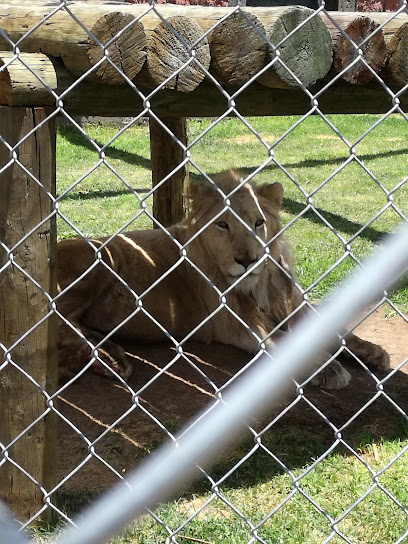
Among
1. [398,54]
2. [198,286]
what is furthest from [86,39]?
[198,286]

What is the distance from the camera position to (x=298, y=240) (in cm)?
706

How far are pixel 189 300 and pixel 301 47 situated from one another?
8.78 ft

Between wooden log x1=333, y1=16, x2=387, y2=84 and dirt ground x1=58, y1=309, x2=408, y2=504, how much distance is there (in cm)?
157

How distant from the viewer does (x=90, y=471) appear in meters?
3.43

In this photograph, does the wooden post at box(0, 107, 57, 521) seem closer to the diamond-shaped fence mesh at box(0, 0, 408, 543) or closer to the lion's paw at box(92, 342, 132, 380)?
the diamond-shaped fence mesh at box(0, 0, 408, 543)

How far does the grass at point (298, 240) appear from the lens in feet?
9.66

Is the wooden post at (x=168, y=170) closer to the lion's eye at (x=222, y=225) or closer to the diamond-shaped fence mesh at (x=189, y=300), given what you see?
the diamond-shaped fence mesh at (x=189, y=300)

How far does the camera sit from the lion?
4520 millimetres

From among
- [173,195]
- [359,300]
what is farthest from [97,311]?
[359,300]

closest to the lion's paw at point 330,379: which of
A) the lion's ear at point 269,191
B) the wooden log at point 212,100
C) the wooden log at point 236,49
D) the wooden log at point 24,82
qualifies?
the lion's ear at point 269,191

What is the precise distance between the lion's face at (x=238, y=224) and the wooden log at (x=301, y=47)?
153 centimetres

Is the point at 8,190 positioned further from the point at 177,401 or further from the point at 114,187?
the point at 114,187

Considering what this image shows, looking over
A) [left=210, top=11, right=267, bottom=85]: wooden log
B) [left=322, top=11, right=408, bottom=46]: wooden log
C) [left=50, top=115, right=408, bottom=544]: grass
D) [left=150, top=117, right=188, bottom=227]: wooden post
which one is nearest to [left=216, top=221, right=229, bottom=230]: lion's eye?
[left=50, top=115, right=408, bottom=544]: grass

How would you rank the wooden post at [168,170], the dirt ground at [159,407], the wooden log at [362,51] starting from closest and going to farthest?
1. the wooden log at [362,51]
2. the dirt ground at [159,407]
3. the wooden post at [168,170]
